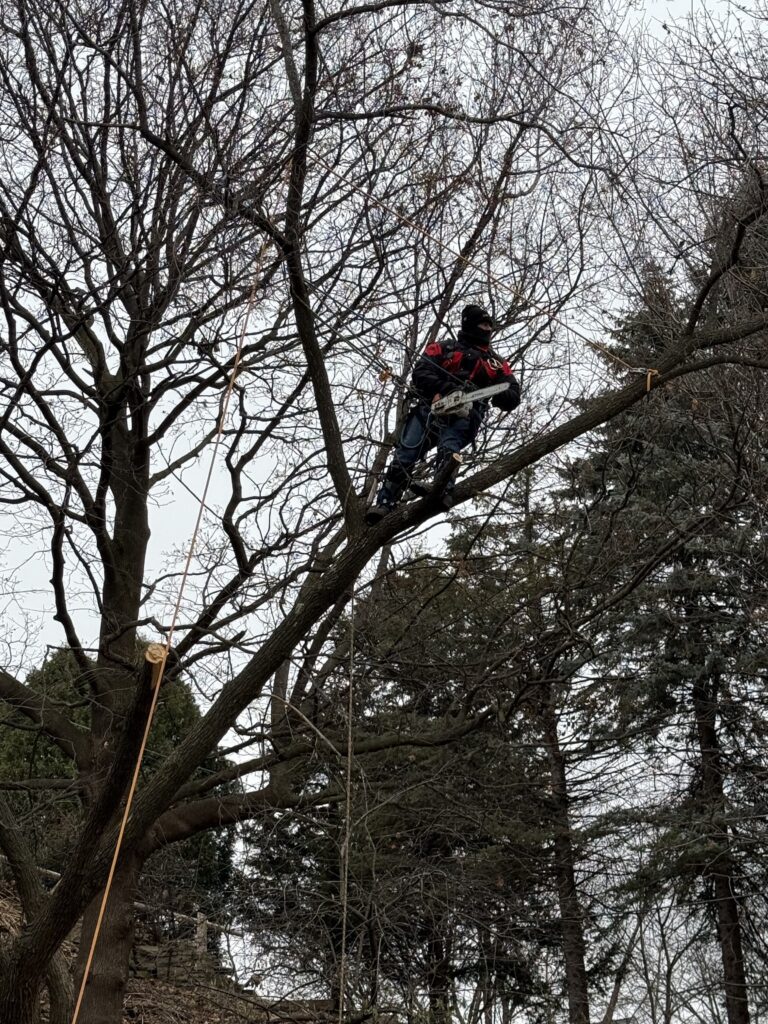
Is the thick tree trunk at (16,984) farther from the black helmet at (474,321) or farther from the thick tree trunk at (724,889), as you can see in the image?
the thick tree trunk at (724,889)

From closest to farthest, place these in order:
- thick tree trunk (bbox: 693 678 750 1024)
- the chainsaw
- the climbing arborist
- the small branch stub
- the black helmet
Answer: the small branch stub, the chainsaw, the climbing arborist, the black helmet, thick tree trunk (bbox: 693 678 750 1024)

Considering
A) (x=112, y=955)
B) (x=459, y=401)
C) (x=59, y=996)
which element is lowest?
(x=59, y=996)

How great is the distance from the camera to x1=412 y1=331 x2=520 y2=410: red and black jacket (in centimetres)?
638

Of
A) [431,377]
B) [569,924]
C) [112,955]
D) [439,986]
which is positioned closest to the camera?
[431,377]

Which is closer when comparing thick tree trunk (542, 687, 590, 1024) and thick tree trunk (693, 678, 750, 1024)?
thick tree trunk (693, 678, 750, 1024)

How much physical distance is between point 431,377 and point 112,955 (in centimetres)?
440

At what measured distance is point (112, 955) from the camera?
766cm

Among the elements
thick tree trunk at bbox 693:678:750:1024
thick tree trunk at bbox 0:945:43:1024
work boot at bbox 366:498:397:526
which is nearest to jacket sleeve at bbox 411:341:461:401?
work boot at bbox 366:498:397:526

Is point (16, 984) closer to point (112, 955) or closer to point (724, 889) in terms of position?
point (112, 955)

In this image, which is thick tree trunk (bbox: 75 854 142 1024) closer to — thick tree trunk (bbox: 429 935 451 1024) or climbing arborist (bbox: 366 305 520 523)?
thick tree trunk (bbox: 429 935 451 1024)

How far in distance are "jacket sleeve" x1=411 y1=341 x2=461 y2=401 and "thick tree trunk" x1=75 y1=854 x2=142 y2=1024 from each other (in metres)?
3.76

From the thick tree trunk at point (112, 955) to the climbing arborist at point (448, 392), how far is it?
337 cm

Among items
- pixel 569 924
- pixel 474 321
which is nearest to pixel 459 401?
pixel 474 321

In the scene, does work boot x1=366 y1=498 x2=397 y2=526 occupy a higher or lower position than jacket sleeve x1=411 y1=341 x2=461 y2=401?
lower
